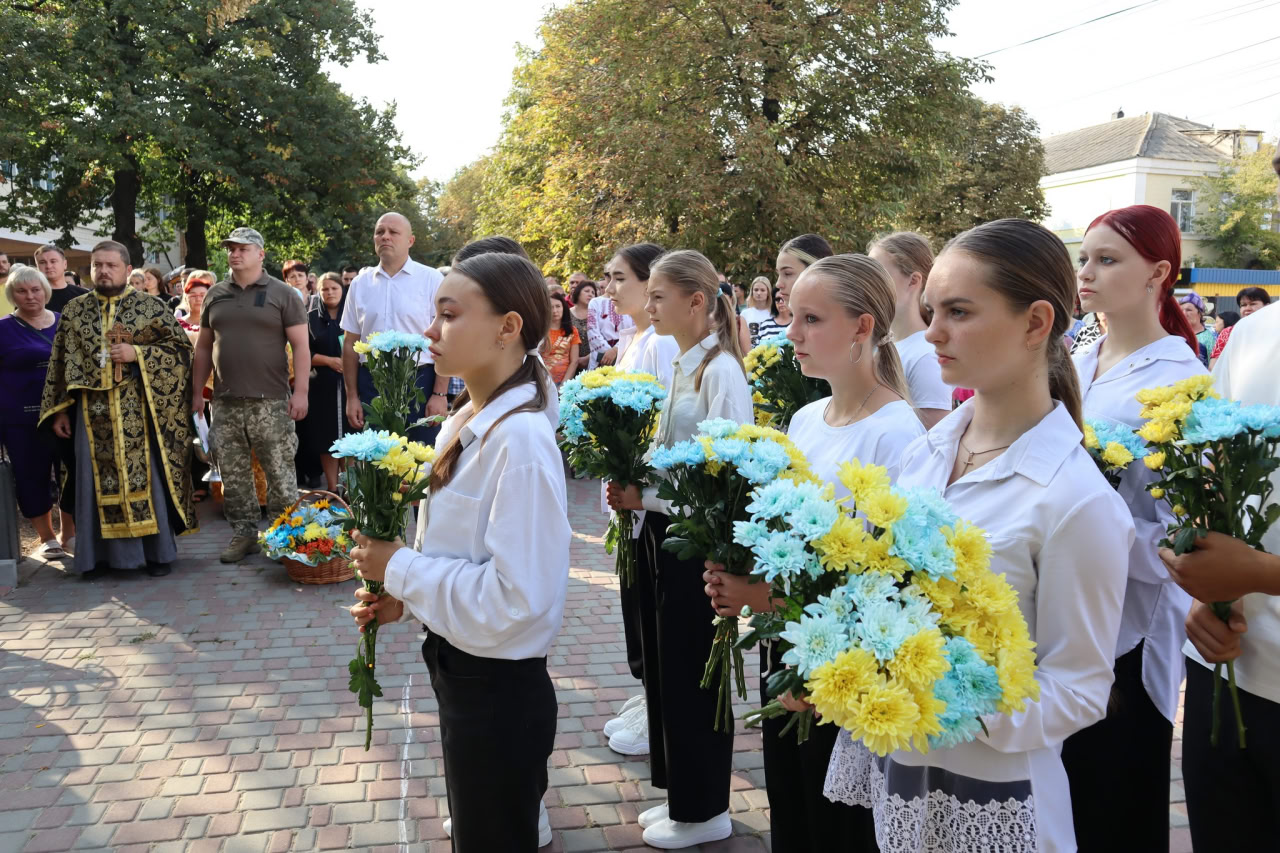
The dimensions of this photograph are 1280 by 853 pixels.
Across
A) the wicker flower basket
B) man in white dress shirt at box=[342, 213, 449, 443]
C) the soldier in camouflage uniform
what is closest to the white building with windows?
man in white dress shirt at box=[342, 213, 449, 443]

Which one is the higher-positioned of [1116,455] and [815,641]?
[1116,455]

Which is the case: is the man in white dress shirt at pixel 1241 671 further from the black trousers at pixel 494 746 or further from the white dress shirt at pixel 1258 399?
the black trousers at pixel 494 746

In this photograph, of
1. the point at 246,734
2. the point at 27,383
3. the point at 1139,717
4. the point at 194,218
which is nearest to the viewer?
the point at 1139,717

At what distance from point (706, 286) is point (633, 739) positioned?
2.28 m

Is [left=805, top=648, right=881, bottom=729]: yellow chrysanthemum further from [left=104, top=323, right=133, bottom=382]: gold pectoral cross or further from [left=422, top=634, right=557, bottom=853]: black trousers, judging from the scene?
[left=104, top=323, right=133, bottom=382]: gold pectoral cross

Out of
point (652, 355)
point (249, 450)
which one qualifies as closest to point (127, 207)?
point (249, 450)

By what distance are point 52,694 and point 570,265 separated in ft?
80.7

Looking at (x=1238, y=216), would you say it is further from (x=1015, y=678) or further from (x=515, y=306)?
(x=1015, y=678)

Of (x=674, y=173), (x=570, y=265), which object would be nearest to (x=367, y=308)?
(x=674, y=173)

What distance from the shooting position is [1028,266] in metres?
2.15

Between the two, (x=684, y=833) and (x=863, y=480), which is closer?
(x=863, y=480)

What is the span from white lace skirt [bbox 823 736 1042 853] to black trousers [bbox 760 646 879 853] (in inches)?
12.5

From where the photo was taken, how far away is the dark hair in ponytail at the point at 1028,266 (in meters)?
2.15

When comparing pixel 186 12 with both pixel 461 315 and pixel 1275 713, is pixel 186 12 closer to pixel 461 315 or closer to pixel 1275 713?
pixel 461 315
